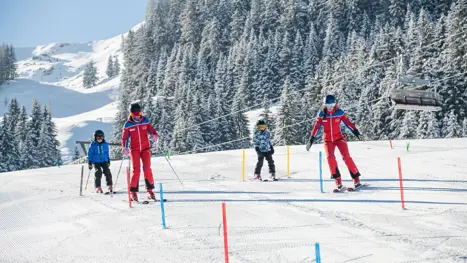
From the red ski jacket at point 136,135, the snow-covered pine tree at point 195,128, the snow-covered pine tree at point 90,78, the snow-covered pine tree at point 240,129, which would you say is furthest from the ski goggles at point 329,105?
the snow-covered pine tree at point 90,78

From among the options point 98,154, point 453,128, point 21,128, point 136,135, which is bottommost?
point 98,154

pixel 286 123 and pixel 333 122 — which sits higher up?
pixel 286 123

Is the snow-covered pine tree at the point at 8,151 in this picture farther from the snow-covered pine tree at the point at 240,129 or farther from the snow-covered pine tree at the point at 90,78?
the snow-covered pine tree at the point at 90,78

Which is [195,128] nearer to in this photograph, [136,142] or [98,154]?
[98,154]

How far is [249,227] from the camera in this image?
778cm

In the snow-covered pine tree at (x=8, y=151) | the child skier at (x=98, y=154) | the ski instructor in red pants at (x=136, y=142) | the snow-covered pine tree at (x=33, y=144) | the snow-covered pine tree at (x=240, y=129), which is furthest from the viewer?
the snow-covered pine tree at (x=33, y=144)

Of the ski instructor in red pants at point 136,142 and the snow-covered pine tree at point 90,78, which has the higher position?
the snow-covered pine tree at point 90,78

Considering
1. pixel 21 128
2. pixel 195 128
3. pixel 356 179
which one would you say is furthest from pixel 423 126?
pixel 21 128

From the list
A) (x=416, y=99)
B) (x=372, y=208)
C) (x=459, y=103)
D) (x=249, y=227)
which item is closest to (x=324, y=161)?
(x=416, y=99)

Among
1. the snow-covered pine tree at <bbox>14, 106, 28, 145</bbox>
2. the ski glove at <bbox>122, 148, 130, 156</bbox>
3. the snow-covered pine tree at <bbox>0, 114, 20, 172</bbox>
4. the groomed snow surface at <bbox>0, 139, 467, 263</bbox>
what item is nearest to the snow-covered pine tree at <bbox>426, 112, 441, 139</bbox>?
the groomed snow surface at <bbox>0, 139, 467, 263</bbox>

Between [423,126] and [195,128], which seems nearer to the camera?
[423,126]

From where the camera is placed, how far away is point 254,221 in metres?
8.14

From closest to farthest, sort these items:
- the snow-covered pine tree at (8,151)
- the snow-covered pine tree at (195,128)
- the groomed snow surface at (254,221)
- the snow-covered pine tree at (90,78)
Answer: the groomed snow surface at (254,221) < the snow-covered pine tree at (195,128) < the snow-covered pine tree at (8,151) < the snow-covered pine tree at (90,78)

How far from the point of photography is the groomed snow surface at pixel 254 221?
6484mm
